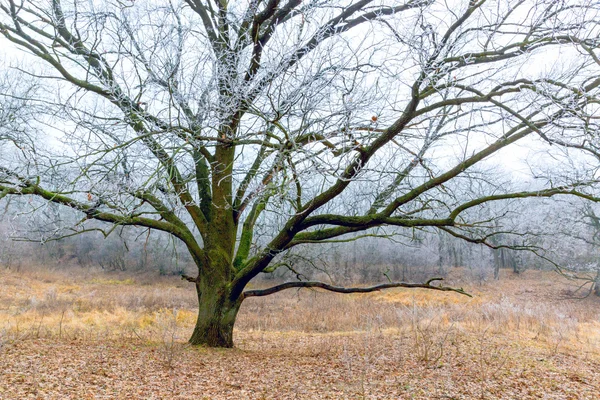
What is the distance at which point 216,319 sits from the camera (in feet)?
22.2

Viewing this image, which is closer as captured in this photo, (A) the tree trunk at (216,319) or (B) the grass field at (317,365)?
(B) the grass field at (317,365)

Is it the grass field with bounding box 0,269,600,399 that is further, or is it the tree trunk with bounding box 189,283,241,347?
the tree trunk with bounding box 189,283,241,347

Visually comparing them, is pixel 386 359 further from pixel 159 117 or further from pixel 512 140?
pixel 159 117

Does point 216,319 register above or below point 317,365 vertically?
above

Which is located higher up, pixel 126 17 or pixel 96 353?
pixel 126 17

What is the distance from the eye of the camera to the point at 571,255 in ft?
72.4

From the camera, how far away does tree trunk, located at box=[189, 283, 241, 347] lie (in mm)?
6758

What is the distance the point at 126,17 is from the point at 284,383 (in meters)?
4.65

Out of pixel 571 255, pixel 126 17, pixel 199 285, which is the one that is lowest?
pixel 199 285

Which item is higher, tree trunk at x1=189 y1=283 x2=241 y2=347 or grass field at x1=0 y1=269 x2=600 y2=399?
tree trunk at x1=189 y1=283 x2=241 y2=347

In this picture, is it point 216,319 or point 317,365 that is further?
point 216,319

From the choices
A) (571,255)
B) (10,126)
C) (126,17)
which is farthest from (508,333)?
(571,255)

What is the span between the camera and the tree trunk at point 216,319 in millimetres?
6758

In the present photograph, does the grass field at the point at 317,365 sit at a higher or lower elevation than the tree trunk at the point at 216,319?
lower
